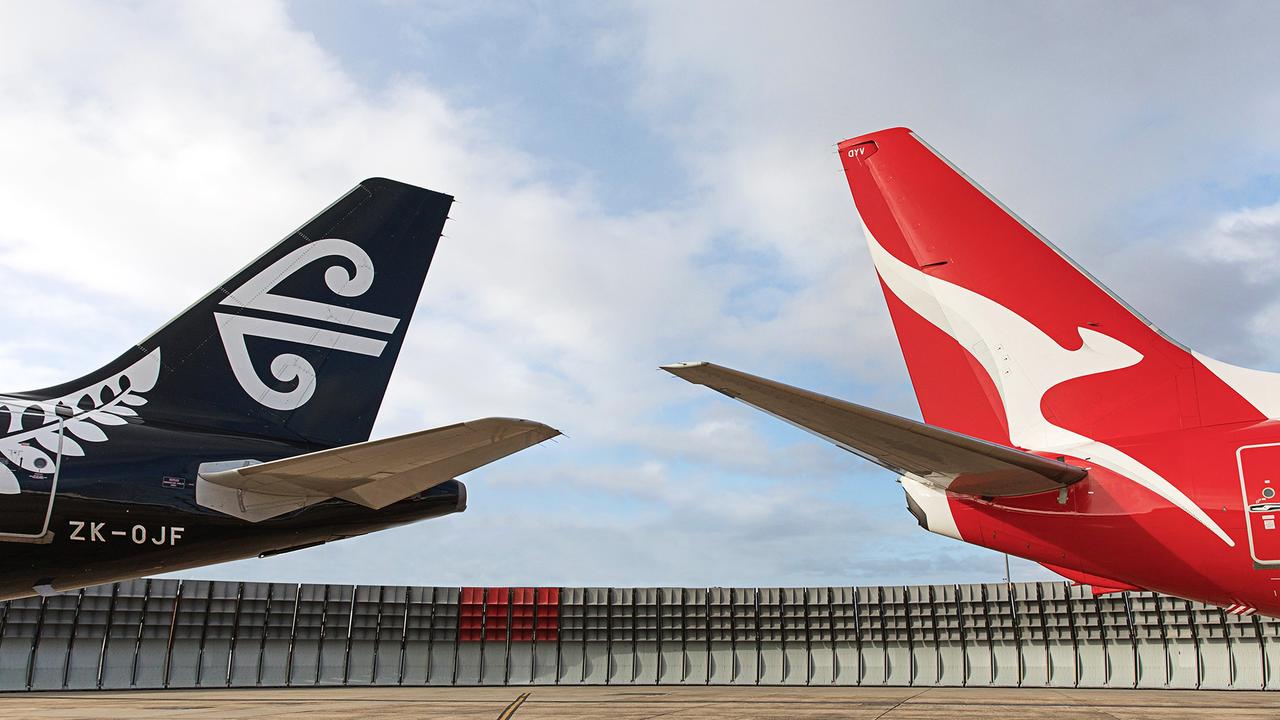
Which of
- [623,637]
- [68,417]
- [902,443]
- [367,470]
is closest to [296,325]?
[68,417]

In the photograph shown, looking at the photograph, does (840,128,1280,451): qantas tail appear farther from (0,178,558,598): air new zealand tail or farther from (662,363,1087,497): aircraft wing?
(0,178,558,598): air new zealand tail

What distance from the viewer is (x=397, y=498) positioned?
7727mm

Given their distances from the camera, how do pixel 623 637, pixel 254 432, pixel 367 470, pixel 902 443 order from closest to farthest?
pixel 902 443 < pixel 367 470 < pixel 254 432 < pixel 623 637

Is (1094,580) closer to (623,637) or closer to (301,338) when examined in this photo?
(301,338)

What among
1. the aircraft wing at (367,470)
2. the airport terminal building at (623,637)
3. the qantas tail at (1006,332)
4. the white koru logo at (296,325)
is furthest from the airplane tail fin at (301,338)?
the airport terminal building at (623,637)

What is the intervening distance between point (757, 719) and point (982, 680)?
1110 inches

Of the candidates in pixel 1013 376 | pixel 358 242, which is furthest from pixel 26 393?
pixel 1013 376

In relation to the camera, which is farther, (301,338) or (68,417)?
(301,338)

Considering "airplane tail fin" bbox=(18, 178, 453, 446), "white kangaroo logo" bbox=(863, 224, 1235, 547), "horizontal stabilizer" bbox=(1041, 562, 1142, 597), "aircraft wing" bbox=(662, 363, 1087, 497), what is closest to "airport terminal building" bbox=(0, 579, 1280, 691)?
"airplane tail fin" bbox=(18, 178, 453, 446)

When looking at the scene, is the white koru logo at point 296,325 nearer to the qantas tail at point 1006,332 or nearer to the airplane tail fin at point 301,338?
the airplane tail fin at point 301,338

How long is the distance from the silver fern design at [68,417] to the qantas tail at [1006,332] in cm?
843

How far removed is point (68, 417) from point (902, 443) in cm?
780

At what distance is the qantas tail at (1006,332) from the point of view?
772 centimetres

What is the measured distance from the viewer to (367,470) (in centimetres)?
714
